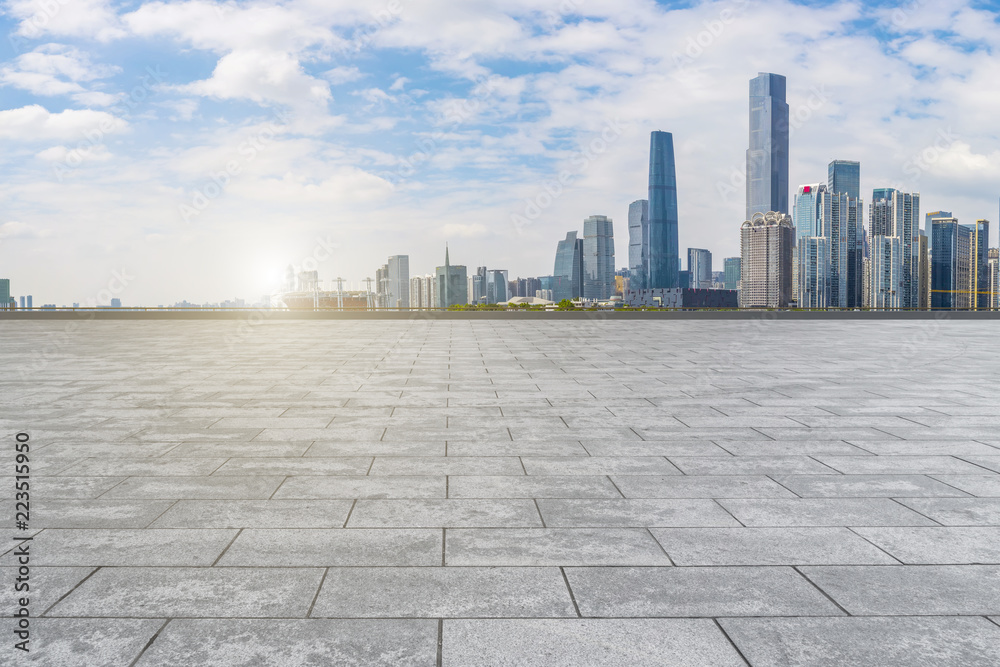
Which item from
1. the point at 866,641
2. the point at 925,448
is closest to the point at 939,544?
the point at 866,641

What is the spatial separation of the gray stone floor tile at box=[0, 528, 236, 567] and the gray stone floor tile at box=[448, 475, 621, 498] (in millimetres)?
1720

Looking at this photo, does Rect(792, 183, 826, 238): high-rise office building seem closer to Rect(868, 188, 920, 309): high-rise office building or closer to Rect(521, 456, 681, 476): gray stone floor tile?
Rect(868, 188, 920, 309): high-rise office building

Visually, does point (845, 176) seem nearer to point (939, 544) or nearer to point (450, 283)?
point (450, 283)

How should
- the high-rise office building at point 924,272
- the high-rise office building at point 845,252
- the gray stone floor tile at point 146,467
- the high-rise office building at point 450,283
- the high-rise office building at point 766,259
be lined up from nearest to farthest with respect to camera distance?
the gray stone floor tile at point 146,467, the high-rise office building at point 924,272, the high-rise office building at point 845,252, the high-rise office building at point 766,259, the high-rise office building at point 450,283

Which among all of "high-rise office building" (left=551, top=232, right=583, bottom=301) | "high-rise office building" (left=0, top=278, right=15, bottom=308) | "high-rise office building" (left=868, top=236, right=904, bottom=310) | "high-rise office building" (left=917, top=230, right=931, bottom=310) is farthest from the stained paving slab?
"high-rise office building" (left=551, top=232, right=583, bottom=301)

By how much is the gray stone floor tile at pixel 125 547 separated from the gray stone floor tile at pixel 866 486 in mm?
4232

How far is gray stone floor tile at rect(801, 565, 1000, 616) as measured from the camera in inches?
127

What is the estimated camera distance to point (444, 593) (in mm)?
3377

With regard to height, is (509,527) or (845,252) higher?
(845,252)

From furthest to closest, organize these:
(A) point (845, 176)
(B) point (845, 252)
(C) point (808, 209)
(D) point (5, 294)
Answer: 1. (A) point (845, 176)
2. (C) point (808, 209)
3. (B) point (845, 252)
4. (D) point (5, 294)

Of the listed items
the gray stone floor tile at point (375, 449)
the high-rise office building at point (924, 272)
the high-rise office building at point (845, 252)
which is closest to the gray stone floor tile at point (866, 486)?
the gray stone floor tile at point (375, 449)

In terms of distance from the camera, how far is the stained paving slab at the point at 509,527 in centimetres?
297

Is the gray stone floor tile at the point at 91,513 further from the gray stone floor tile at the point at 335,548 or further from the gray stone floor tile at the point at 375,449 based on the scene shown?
the gray stone floor tile at the point at 375,449

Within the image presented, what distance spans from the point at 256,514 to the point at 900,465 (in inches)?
214
